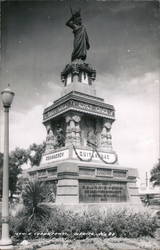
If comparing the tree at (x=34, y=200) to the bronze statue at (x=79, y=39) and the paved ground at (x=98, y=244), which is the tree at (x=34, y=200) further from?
the bronze statue at (x=79, y=39)

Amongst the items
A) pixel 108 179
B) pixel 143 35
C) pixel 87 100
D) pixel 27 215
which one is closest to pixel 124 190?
pixel 108 179

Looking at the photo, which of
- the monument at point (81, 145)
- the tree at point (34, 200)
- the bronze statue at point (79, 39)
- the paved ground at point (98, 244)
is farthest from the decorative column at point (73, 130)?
the paved ground at point (98, 244)

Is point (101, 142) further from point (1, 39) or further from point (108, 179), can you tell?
point (1, 39)

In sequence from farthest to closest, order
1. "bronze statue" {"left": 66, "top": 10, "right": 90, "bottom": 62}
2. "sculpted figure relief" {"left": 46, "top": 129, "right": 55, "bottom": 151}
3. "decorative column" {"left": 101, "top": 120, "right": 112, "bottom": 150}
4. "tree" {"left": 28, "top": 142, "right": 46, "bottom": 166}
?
"tree" {"left": 28, "top": 142, "right": 46, "bottom": 166} → "bronze statue" {"left": 66, "top": 10, "right": 90, "bottom": 62} → "sculpted figure relief" {"left": 46, "top": 129, "right": 55, "bottom": 151} → "decorative column" {"left": 101, "top": 120, "right": 112, "bottom": 150}

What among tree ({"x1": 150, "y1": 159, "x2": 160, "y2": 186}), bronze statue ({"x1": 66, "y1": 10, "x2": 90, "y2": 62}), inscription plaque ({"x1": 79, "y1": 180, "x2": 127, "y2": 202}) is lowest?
tree ({"x1": 150, "y1": 159, "x2": 160, "y2": 186})

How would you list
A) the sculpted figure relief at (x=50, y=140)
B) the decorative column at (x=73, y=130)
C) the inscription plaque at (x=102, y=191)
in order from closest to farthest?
the inscription plaque at (x=102, y=191) → the decorative column at (x=73, y=130) → the sculpted figure relief at (x=50, y=140)

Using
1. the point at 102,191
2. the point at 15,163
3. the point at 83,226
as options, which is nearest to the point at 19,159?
the point at 15,163

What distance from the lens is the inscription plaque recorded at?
14992 millimetres

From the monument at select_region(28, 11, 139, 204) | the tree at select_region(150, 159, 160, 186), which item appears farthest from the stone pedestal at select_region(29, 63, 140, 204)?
the tree at select_region(150, 159, 160, 186)

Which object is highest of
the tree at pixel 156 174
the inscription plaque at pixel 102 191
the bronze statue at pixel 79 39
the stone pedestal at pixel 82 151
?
the bronze statue at pixel 79 39

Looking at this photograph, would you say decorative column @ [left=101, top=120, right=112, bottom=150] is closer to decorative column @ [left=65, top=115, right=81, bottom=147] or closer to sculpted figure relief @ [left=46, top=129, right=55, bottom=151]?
decorative column @ [left=65, top=115, right=81, bottom=147]

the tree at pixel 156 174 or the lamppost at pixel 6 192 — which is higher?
the lamppost at pixel 6 192

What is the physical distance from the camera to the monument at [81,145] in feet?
49.1

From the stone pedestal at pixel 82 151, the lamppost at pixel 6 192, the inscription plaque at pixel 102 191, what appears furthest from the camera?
the inscription plaque at pixel 102 191
